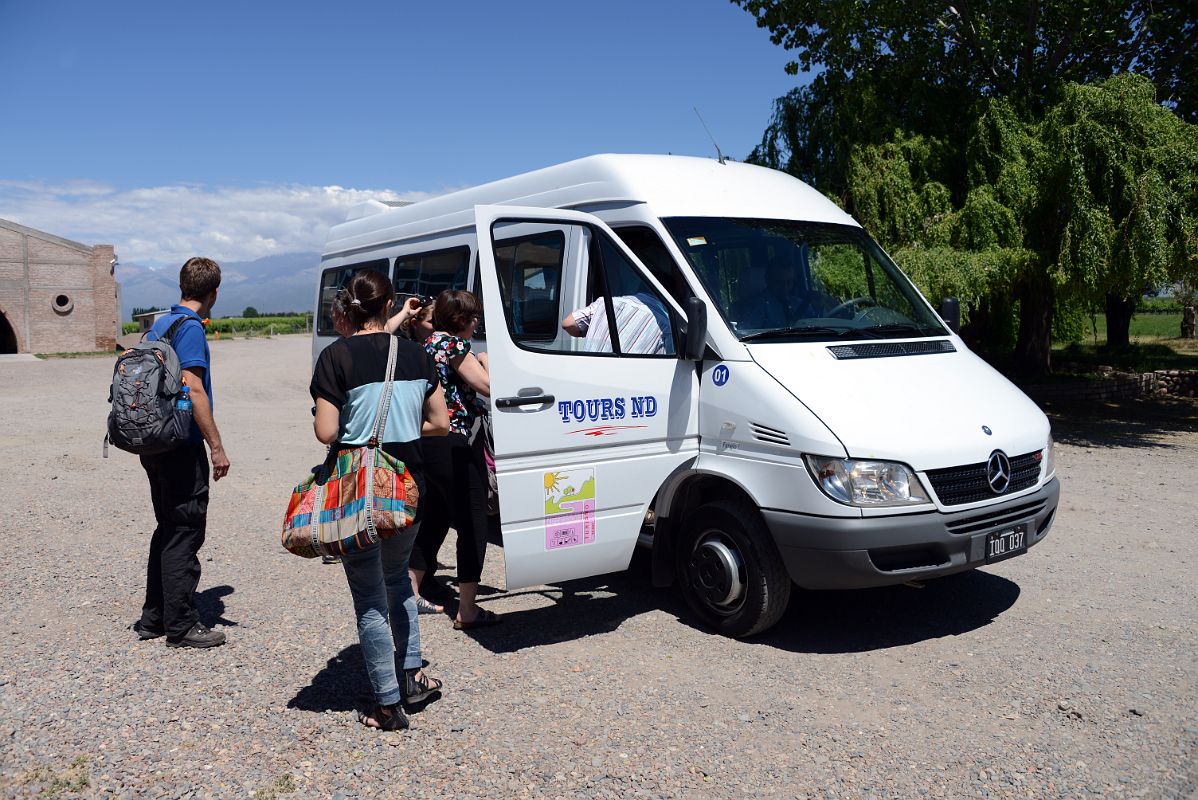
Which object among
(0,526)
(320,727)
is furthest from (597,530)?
(0,526)

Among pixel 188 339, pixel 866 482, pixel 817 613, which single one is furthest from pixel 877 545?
pixel 188 339

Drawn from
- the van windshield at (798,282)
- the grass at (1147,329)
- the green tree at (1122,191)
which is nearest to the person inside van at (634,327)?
the van windshield at (798,282)

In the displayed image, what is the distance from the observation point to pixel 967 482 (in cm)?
479

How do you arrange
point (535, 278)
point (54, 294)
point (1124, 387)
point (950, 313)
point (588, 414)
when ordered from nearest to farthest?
1. point (588, 414)
2. point (535, 278)
3. point (950, 313)
4. point (1124, 387)
5. point (54, 294)

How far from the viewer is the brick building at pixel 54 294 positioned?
3875 centimetres

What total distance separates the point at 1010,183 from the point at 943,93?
3054 millimetres

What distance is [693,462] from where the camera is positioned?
5.21 m

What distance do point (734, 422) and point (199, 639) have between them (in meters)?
3.11

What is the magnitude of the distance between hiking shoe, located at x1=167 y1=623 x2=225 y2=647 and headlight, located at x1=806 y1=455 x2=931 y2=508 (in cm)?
Result: 330

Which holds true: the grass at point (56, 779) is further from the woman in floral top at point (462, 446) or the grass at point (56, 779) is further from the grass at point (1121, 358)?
the grass at point (1121, 358)

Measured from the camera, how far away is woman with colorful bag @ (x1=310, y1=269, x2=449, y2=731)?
12.6 feet

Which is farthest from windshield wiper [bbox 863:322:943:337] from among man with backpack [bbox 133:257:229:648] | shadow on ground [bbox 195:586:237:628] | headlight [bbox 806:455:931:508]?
shadow on ground [bbox 195:586:237:628]

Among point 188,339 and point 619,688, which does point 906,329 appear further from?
point 188,339

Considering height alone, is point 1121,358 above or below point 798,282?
below
